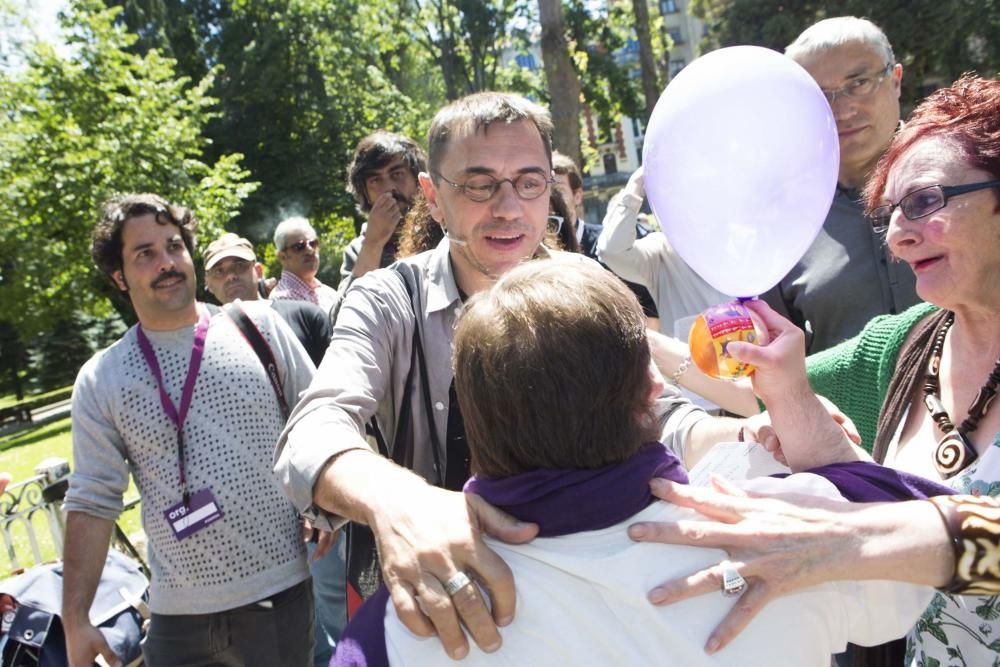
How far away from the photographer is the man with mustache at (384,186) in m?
3.62

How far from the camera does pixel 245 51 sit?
23969 millimetres

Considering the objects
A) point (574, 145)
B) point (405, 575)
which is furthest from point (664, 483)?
point (574, 145)

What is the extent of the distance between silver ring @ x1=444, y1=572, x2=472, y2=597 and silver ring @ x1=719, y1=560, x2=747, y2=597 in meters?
0.38

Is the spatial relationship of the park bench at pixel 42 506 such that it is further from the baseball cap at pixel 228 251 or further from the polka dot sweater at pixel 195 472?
the polka dot sweater at pixel 195 472

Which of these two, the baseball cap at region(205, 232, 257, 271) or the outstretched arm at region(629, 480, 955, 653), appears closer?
the outstretched arm at region(629, 480, 955, 653)

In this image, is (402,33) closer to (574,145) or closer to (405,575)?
(574,145)

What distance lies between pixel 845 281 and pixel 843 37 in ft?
3.08

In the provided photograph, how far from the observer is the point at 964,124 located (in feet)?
5.47

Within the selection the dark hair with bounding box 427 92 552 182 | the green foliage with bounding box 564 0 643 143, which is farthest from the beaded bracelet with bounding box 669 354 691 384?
the green foliage with bounding box 564 0 643 143

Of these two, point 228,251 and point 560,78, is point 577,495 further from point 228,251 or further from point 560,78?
point 560,78

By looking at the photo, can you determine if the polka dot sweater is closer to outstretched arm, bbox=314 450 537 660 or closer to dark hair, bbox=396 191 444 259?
dark hair, bbox=396 191 444 259

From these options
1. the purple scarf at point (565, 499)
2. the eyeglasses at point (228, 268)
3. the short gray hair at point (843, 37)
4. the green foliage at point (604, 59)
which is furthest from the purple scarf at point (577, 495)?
the green foliage at point (604, 59)

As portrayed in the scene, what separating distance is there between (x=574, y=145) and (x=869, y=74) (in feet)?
20.0

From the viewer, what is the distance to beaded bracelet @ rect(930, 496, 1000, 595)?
121cm
